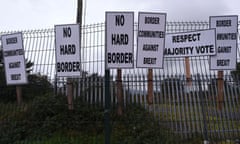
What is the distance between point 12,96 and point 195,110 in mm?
4771

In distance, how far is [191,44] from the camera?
8977mm

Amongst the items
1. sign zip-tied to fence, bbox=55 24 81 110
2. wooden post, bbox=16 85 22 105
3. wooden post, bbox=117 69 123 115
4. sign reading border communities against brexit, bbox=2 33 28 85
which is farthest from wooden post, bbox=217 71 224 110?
wooden post, bbox=16 85 22 105

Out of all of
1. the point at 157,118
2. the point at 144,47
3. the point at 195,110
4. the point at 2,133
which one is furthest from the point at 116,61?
the point at 2,133

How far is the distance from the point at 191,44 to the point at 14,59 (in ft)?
14.6

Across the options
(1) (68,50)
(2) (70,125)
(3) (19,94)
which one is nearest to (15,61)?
(3) (19,94)

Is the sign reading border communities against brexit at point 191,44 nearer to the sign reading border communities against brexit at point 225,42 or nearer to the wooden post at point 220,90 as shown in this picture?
the sign reading border communities against brexit at point 225,42

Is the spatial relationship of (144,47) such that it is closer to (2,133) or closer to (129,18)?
(129,18)

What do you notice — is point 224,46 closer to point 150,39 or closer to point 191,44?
point 191,44

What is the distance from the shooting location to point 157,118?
841cm

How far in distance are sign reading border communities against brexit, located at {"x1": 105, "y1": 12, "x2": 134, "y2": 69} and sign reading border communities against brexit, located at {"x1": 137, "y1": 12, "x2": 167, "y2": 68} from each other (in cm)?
112

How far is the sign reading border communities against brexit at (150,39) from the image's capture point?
8016 millimetres

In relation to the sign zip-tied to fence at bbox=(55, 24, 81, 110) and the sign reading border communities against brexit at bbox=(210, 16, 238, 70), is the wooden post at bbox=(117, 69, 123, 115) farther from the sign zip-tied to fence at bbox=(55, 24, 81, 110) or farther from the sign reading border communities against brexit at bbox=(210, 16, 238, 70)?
the sign reading border communities against brexit at bbox=(210, 16, 238, 70)

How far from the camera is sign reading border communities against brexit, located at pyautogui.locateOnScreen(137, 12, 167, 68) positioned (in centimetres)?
802

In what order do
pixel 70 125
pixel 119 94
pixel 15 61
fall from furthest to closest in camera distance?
pixel 15 61, pixel 119 94, pixel 70 125
